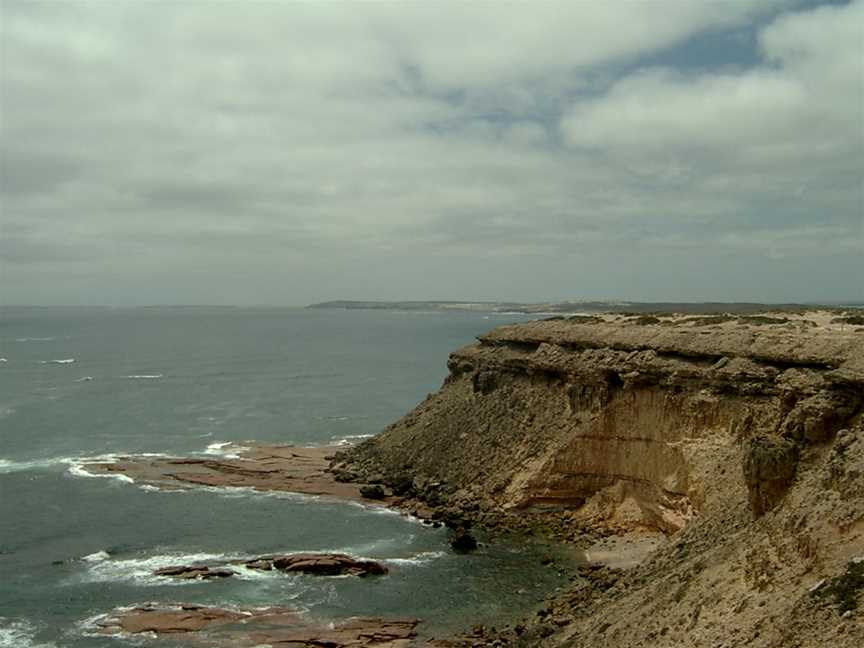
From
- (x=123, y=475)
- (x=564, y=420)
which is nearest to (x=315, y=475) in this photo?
(x=123, y=475)

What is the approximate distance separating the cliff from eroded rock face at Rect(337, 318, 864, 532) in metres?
0.11

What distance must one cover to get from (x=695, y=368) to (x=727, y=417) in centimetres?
394

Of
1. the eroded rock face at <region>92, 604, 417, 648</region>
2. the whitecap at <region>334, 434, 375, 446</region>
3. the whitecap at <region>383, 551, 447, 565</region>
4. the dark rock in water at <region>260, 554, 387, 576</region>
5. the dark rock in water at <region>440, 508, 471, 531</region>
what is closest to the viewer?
the eroded rock face at <region>92, 604, 417, 648</region>

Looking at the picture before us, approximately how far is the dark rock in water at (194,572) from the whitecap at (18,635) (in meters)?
7.81

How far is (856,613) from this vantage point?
72.5 ft

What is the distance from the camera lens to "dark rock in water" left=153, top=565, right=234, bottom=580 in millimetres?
45091

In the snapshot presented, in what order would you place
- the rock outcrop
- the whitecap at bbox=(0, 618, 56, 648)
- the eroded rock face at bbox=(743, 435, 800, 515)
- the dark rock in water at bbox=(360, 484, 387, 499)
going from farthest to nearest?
the dark rock in water at bbox=(360, 484, 387, 499)
the rock outcrop
the whitecap at bbox=(0, 618, 56, 648)
the eroded rock face at bbox=(743, 435, 800, 515)

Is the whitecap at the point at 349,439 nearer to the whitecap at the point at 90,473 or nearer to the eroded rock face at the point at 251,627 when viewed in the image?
the whitecap at the point at 90,473

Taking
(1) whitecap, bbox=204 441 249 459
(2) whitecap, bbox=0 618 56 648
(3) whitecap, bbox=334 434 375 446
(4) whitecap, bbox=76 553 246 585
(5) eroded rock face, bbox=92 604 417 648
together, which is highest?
(3) whitecap, bbox=334 434 375 446

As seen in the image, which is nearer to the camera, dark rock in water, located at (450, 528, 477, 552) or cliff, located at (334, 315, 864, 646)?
cliff, located at (334, 315, 864, 646)

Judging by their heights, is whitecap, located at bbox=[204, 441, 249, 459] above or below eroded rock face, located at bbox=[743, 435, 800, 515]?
below

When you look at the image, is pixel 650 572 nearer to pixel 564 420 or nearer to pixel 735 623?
pixel 735 623

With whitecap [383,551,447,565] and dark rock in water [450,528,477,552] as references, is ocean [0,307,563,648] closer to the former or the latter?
whitecap [383,551,447,565]

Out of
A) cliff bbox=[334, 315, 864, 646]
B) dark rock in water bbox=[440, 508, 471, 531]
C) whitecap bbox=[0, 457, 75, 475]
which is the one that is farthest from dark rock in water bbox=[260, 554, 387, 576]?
whitecap bbox=[0, 457, 75, 475]
